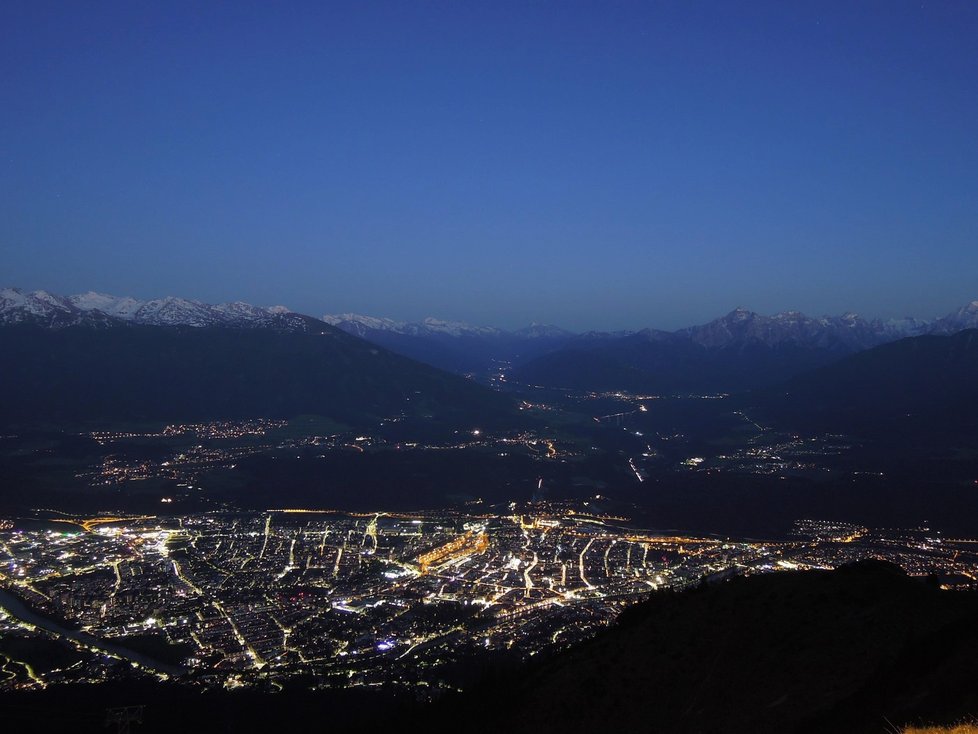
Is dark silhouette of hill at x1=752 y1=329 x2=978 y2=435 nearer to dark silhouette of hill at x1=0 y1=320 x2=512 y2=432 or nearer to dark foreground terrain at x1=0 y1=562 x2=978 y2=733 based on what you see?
dark silhouette of hill at x1=0 y1=320 x2=512 y2=432

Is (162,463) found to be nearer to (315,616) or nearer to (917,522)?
(315,616)

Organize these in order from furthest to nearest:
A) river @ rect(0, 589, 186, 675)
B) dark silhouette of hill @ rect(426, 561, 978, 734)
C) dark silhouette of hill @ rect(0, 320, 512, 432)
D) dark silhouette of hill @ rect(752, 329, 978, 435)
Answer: dark silhouette of hill @ rect(0, 320, 512, 432)
dark silhouette of hill @ rect(752, 329, 978, 435)
river @ rect(0, 589, 186, 675)
dark silhouette of hill @ rect(426, 561, 978, 734)

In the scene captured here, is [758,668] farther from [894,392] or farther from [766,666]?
[894,392]

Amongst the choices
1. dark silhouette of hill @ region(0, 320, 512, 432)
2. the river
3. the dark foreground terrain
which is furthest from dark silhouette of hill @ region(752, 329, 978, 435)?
the river

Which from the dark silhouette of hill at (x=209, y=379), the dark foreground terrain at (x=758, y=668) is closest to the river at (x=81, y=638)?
the dark foreground terrain at (x=758, y=668)

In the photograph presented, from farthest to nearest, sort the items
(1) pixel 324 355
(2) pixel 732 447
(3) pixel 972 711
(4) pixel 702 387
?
(4) pixel 702 387 → (1) pixel 324 355 → (2) pixel 732 447 → (3) pixel 972 711

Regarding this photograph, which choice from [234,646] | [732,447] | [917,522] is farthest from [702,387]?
[234,646]
